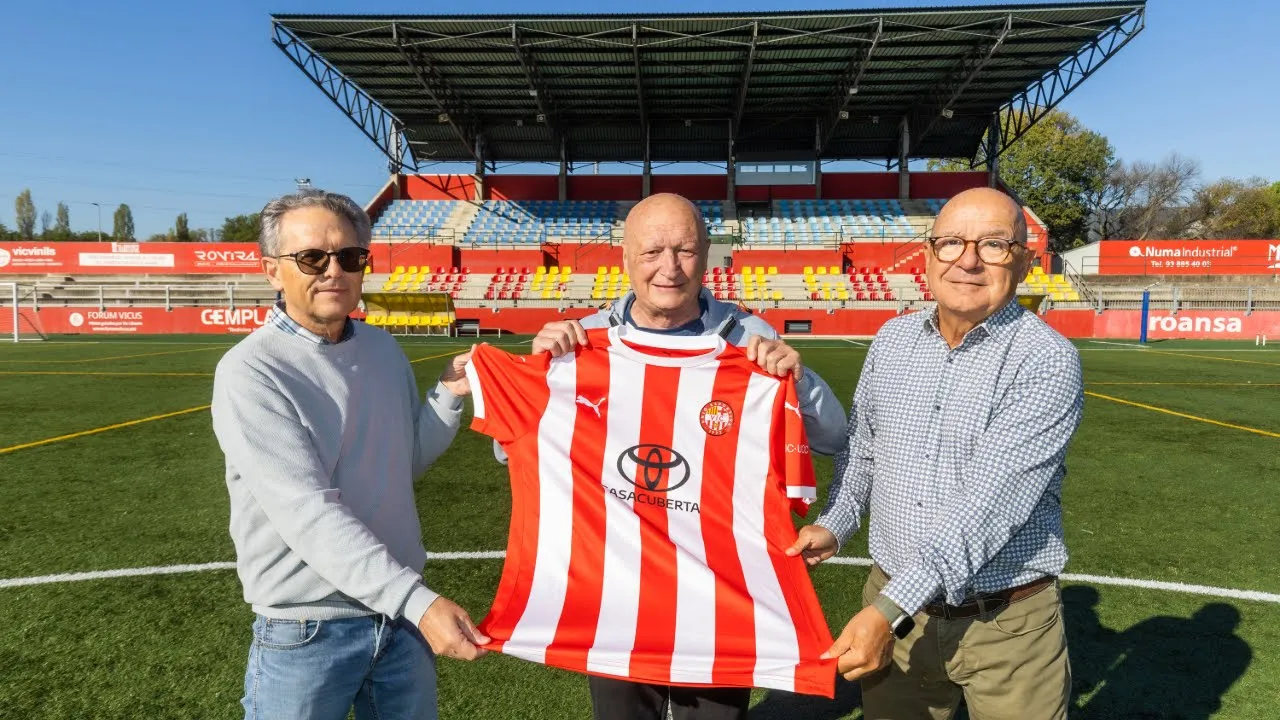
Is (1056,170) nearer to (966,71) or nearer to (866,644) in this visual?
(966,71)

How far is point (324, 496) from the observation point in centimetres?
146

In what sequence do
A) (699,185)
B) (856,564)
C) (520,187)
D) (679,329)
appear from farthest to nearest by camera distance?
(520,187)
(699,185)
(856,564)
(679,329)

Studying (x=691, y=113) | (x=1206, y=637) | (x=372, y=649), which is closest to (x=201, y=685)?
(x=372, y=649)

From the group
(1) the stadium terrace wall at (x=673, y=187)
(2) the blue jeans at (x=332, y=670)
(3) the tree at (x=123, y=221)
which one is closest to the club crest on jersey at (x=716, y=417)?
(2) the blue jeans at (x=332, y=670)

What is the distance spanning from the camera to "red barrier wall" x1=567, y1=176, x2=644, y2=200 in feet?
113

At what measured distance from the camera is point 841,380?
1101cm

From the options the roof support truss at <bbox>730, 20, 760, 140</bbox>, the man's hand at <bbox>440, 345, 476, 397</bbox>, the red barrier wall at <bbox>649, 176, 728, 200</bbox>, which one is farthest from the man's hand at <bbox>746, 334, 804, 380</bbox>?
the red barrier wall at <bbox>649, 176, 728, 200</bbox>

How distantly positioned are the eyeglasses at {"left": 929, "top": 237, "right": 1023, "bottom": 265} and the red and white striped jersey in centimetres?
53

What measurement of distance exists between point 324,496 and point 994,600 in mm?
1629

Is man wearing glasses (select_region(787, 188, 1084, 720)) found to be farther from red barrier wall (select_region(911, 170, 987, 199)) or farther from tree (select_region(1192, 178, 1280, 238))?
tree (select_region(1192, 178, 1280, 238))

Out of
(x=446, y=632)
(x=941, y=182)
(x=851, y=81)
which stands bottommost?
(x=446, y=632)

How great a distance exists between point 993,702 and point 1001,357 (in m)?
0.89

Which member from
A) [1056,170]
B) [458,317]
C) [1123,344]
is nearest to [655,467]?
[1123,344]

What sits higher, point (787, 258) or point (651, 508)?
point (787, 258)
